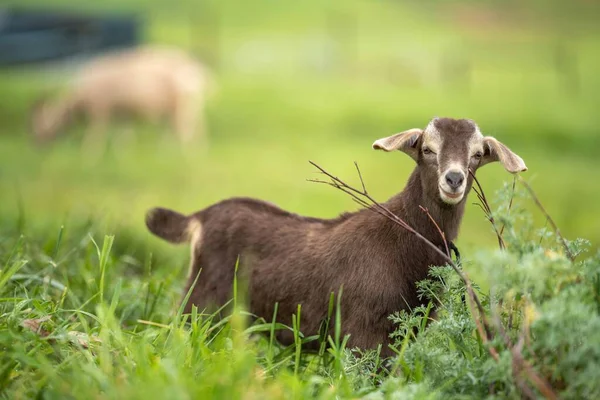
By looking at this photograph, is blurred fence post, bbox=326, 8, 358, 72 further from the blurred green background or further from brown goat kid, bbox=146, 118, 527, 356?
brown goat kid, bbox=146, 118, 527, 356

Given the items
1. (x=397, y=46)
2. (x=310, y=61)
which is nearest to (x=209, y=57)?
(x=310, y=61)

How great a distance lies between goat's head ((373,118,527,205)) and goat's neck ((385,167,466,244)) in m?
0.06

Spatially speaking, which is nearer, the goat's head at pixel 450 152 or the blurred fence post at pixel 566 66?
the goat's head at pixel 450 152

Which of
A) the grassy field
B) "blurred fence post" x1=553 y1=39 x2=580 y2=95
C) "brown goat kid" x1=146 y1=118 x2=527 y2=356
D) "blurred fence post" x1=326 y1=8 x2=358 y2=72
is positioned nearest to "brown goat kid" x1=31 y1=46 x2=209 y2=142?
the grassy field

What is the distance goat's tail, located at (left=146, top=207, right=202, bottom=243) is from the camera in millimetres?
4211

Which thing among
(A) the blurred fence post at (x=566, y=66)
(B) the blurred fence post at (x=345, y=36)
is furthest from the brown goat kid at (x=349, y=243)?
(B) the blurred fence post at (x=345, y=36)

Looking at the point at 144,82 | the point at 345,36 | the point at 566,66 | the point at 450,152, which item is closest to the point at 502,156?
the point at 450,152

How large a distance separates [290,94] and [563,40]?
19.2 ft

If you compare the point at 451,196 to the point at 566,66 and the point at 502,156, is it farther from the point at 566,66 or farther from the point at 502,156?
the point at 566,66

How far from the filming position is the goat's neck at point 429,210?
11.8ft

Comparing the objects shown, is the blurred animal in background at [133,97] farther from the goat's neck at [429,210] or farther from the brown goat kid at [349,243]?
the goat's neck at [429,210]

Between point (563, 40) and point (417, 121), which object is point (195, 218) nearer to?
point (417, 121)

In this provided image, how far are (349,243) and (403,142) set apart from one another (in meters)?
0.52

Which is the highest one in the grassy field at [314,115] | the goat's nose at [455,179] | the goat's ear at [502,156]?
the goat's ear at [502,156]
